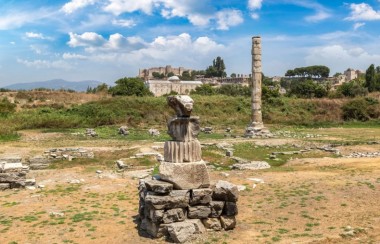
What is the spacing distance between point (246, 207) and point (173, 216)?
2.97 metres

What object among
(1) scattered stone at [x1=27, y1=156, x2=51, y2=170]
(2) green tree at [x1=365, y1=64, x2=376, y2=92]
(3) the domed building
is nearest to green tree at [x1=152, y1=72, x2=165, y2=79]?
(3) the domed building

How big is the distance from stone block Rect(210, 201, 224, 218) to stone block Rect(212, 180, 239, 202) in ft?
0.47

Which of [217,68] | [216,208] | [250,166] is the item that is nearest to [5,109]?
[250,166]

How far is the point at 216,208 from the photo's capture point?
9.46 meters

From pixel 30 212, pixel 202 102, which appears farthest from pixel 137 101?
pixel 30 212

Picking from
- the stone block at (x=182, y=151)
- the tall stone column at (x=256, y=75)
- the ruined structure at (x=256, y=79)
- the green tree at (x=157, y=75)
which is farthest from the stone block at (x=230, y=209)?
the green tree at (x=157, y=75)

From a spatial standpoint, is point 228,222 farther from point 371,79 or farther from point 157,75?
point 157,75

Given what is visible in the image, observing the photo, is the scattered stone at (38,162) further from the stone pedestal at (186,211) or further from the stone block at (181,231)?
the stone block at (181,231)

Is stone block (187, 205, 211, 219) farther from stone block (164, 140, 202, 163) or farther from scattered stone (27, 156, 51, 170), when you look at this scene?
scattered stone (27, 156, 51, 170)

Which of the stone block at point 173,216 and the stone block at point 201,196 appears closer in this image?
the stone block at point 173,216

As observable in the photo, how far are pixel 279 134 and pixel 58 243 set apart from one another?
26.1 metres

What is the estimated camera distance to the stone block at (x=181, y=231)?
28.7 ft

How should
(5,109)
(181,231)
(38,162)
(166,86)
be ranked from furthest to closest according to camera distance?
(166,86) < (5,109) < (38,162) < (181,231)

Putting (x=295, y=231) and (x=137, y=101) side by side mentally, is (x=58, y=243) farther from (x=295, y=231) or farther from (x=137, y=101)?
(x=137, y=101)
